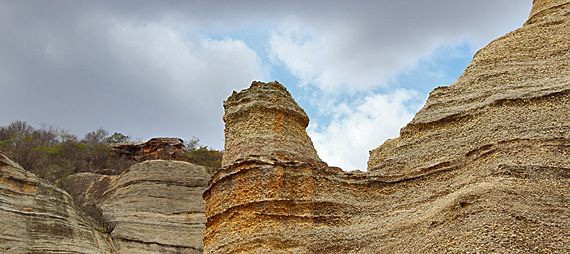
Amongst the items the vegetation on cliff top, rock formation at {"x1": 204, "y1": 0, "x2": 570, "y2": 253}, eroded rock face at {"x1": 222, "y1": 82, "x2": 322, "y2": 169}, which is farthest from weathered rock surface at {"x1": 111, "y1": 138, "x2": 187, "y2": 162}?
rock formation at {"x1": 204, "y1": 0, "x2": 570, "y2": 253}

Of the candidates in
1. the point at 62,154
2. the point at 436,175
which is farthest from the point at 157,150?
the point at 436,175

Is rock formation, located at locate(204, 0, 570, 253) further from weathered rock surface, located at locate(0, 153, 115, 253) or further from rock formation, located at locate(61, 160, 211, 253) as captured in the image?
rock formation, located at locate(61, 160, 211, 253)

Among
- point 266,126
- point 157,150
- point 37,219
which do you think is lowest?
point 37,219

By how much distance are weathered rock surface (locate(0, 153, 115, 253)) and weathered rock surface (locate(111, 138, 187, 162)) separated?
58.9 feet

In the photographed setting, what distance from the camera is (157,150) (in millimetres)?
41875

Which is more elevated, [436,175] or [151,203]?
[151,203]

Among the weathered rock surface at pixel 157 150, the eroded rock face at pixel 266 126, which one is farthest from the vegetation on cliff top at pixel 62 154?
the eroded rock face at pixel 266 126

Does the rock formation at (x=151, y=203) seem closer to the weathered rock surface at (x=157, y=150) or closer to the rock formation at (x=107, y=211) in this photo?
the rock formation at (x=107, y=211)

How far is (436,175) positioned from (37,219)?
14.8 m

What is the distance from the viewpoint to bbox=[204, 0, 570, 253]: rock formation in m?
10.8

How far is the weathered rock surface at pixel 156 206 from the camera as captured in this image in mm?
26047

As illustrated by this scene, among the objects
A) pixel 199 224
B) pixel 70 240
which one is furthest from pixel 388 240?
pixel 199 224

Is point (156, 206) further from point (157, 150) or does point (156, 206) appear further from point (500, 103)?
point (500, 103)

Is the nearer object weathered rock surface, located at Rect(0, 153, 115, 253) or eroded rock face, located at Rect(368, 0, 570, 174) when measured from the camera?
eroded rock face, located at Rect(368, 0, 570, 174)
